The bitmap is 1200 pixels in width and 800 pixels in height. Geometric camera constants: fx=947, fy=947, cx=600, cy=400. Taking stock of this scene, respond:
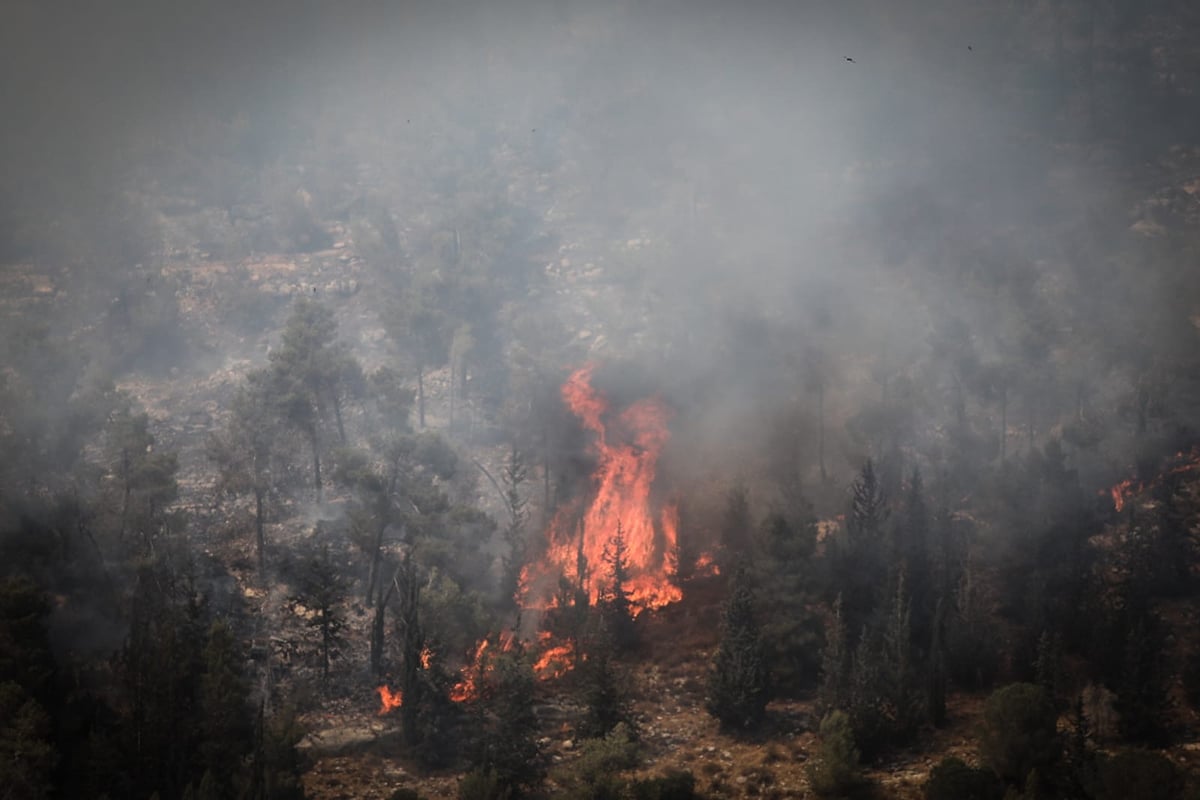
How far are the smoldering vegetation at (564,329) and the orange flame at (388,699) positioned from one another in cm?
232

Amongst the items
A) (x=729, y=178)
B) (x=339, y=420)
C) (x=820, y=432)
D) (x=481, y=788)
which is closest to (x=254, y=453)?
(x=339, y=420)

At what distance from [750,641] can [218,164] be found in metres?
120

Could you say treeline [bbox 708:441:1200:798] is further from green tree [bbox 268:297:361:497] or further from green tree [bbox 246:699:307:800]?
green tree [bbox 268:297:361:497]

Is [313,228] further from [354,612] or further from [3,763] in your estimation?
[3,763]

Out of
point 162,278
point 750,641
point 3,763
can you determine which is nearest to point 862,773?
point 750,641

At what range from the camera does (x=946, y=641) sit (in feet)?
220

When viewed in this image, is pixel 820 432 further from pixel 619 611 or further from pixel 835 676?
pixel 835 676

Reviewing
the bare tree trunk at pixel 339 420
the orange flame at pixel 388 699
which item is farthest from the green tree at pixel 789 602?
the bare tree trunk at pixel 339 420

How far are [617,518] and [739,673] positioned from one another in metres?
31.8

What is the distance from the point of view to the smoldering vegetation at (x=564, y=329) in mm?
72188

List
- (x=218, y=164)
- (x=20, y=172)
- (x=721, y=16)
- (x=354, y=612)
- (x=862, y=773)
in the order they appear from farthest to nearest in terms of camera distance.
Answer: (x=721, y=16) < (x=218, y=164) < (x=20, y=172) < (x=354, y=612) < (x=862, y=773)

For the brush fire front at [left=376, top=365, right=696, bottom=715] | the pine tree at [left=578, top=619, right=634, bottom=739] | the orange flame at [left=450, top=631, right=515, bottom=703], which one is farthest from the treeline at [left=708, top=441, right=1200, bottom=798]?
the orange flame at [left=450, top=631, right=515, bottom=703]

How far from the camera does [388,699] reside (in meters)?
67.6

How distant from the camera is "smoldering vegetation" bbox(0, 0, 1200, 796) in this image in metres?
72.2
